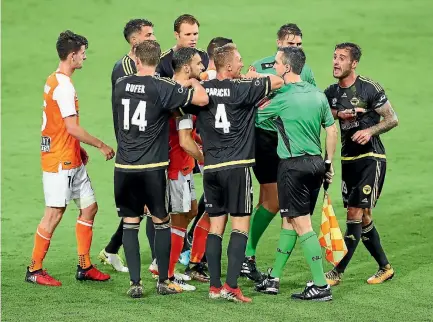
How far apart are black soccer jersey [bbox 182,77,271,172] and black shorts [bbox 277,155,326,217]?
31cm

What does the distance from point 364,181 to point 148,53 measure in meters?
2.25

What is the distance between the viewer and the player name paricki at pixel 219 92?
8.23m

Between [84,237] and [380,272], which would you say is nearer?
[380,272]

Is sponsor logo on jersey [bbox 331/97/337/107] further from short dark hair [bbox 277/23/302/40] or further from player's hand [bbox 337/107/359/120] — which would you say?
short dark hair [bbox 277/23/302/40]

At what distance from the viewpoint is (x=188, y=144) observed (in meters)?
8.41

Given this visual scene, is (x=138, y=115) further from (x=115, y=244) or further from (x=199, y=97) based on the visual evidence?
(x=115, y=244)

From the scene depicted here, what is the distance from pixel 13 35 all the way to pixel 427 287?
454 inches

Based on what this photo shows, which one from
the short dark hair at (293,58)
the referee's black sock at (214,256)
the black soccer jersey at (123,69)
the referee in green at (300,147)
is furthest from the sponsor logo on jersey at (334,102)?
the black soccer jersey at (123,69)

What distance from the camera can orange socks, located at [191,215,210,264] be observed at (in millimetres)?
9180

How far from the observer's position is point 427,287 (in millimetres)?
8656

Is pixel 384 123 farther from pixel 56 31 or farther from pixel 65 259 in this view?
pixel 56 31

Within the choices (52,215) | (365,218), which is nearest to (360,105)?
(365,218)

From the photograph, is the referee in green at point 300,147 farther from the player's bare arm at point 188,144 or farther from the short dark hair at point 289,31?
the short dark hair at point 289,31

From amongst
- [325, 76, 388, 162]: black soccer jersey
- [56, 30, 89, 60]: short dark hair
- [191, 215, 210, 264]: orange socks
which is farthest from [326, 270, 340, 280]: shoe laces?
[56, 30, 89, 60]: short dark hair
